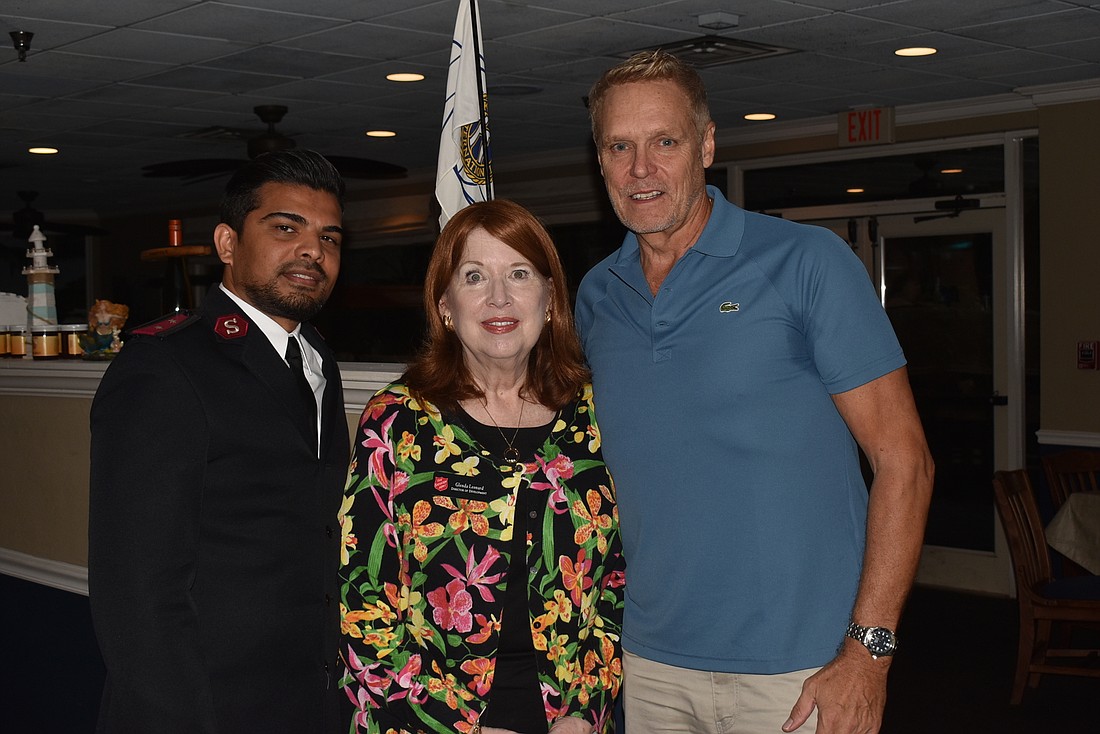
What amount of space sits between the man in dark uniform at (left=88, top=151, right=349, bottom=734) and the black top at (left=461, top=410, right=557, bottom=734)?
337 mm

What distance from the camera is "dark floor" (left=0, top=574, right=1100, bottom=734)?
354 centimetres

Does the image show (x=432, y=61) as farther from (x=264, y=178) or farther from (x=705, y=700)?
(x=705, y=700)

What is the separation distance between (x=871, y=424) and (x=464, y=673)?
80cm

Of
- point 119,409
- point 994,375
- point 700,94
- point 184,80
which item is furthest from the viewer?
point 994,375

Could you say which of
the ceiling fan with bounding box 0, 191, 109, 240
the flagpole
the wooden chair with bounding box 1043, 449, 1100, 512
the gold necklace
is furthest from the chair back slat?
the ceiling fan with bounding box 0, 191, 109, 240

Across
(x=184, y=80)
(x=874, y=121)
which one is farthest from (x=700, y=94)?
(x=874, y=121)

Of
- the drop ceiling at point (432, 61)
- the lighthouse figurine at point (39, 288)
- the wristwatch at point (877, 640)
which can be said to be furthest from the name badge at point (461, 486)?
the drop ceiling at point (432, 61)

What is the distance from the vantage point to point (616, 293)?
2.21 meters

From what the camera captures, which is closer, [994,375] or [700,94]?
[700,94]

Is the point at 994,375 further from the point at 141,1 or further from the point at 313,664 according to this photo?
the point at 313,664

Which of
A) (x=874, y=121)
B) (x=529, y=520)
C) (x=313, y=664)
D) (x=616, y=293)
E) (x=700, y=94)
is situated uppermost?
(x=874, y=121)

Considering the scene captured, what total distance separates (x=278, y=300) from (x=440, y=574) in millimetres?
583

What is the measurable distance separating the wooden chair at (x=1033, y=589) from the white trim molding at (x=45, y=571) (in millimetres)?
3627

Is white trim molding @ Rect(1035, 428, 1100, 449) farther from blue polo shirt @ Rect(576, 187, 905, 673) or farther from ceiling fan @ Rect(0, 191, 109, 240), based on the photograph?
ceiling fan @ Rect(0, 191, 109, 240)
